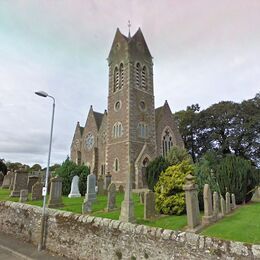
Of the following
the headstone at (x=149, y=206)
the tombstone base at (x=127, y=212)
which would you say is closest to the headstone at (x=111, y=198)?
the headstone at (x=149, y=206)

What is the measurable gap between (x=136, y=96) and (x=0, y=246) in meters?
23.2

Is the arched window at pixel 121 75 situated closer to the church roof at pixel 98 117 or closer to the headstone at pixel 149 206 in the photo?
the church roof at pixel 98 117

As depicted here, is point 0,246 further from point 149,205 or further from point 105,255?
point 149,205

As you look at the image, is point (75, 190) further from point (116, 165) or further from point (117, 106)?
point (117, 106)

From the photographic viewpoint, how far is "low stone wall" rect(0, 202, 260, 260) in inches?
192

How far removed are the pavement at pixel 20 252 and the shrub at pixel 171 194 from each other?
17.9ft

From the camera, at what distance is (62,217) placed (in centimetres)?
823

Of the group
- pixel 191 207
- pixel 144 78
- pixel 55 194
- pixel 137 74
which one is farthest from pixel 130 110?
pixel 191 207

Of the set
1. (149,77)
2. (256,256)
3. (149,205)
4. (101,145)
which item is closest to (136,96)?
(149,77)

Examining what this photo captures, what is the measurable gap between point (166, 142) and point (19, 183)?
20.9 metres

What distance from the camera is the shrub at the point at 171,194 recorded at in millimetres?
10906

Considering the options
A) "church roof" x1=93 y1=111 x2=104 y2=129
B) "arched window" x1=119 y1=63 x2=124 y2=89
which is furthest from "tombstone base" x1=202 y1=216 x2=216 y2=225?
"church roof" x1=93 y1=111 x2=104 y2=129

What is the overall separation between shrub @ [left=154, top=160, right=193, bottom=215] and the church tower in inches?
516

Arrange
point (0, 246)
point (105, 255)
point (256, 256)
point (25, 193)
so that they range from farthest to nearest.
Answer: point (25, 193), point (0, 246), point (105, 255), point (256, 256)
